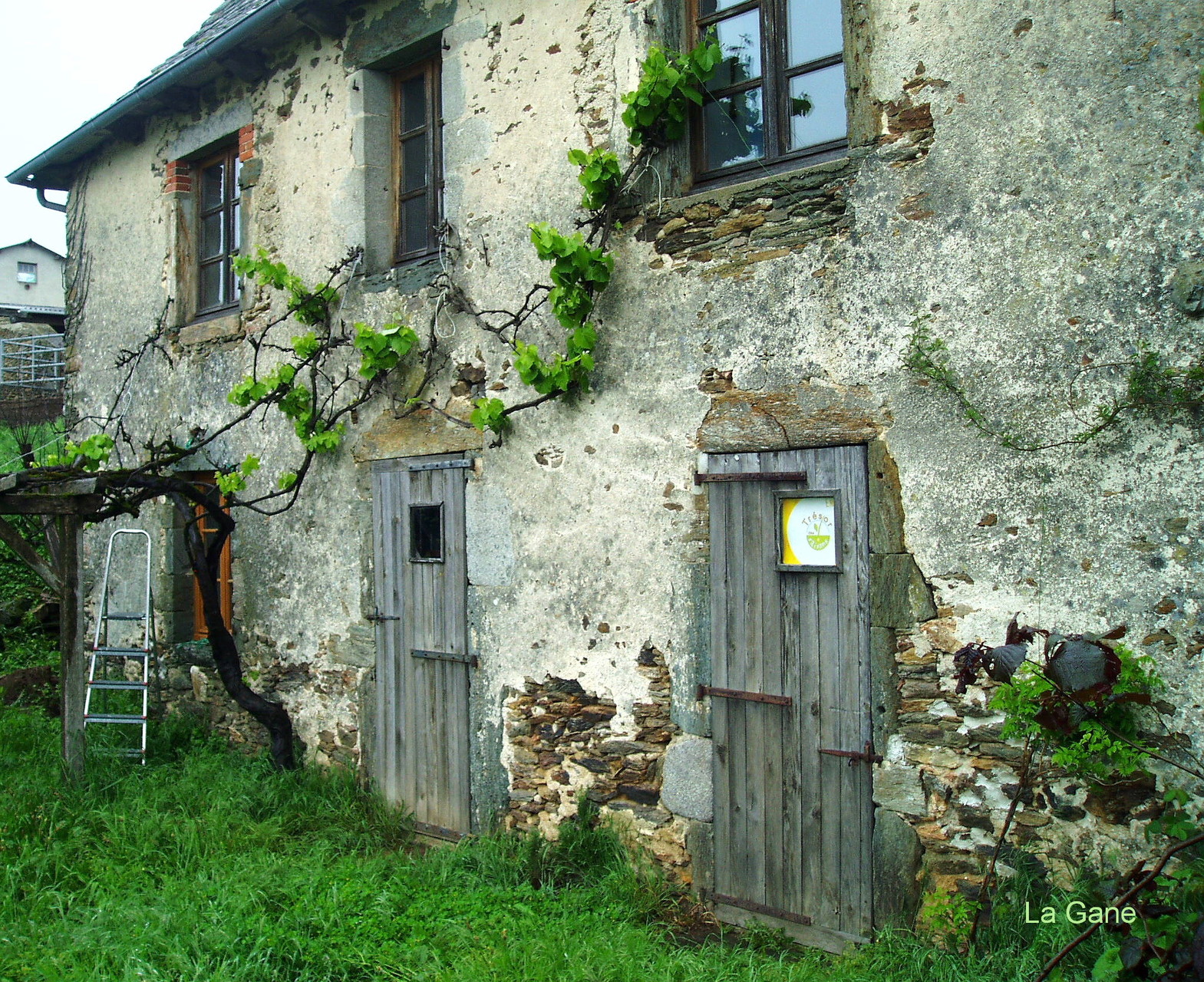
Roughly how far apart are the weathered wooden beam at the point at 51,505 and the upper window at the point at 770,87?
427 cm

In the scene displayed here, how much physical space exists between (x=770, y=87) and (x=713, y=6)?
589 millimetres

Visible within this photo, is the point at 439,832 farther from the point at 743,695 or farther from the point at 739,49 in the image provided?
the point at 739,49

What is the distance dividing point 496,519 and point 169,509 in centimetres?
354

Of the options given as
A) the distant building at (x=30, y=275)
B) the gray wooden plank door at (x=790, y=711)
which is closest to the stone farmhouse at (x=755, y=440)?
the gray wooden plank door at (x=790, y=711)

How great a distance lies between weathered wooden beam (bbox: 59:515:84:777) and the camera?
19.1 ft

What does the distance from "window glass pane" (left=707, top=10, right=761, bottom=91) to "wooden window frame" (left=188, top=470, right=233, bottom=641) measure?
4.44 metres

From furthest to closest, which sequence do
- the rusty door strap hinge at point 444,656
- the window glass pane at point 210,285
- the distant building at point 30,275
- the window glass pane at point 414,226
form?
the distant building at point 30,275 < the window glass pane at point 210,285 < the window glass pane at point 414,226 < the rusty door strap hinge at point 444,656

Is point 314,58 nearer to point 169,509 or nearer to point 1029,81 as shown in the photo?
point 169,509

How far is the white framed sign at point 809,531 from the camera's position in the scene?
3923mm

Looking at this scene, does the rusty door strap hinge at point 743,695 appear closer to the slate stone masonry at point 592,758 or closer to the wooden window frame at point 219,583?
the slate stone masonry at point 592,758

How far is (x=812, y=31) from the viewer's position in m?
4.20

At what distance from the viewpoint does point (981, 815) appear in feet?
11.5

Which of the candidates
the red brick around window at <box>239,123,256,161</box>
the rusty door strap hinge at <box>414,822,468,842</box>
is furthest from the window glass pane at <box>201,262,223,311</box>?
the rusty door strap hinge at <box>414,822,468,842</box>

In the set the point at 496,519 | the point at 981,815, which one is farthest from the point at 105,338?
the point at 981,815
